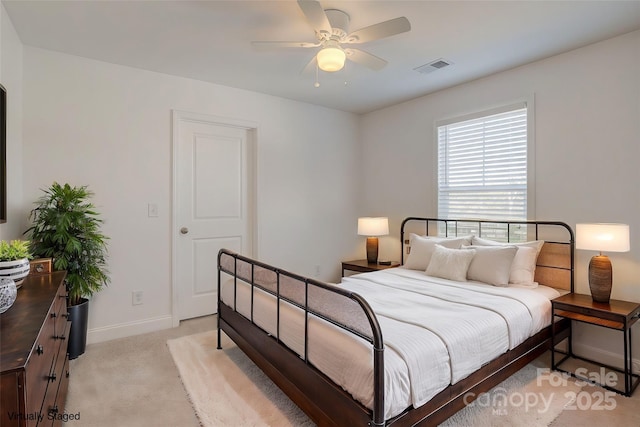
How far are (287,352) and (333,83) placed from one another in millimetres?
2855

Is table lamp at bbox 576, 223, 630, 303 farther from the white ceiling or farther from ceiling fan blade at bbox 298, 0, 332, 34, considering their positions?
→ ceiling fan blade at bbox 298, 0, 332, 34

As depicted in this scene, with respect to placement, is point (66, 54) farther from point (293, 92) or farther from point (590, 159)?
point (590, 159)

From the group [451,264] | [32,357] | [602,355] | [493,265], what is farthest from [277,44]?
[602,355]

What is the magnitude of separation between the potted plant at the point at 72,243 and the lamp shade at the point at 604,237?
3.83 meters

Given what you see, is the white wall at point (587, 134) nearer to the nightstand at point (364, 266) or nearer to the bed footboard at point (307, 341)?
the nightstand at point (364, 266)

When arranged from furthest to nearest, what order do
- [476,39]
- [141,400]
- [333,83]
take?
1. [333,83]
2. [476,39]
3. [141,400]

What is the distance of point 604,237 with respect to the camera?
2.46 meters

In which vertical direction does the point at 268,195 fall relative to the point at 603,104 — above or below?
below

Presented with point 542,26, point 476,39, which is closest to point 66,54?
point 476,39

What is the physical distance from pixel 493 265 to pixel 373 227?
1576 millimetres

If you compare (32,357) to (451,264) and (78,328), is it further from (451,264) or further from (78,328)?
(451,264)

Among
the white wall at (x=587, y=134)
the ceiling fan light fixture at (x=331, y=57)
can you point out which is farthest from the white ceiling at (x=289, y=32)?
the ceiling fan light fixture at (x=331, y=57)

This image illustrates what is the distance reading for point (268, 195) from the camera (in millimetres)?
4223

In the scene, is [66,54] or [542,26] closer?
[542,26]
